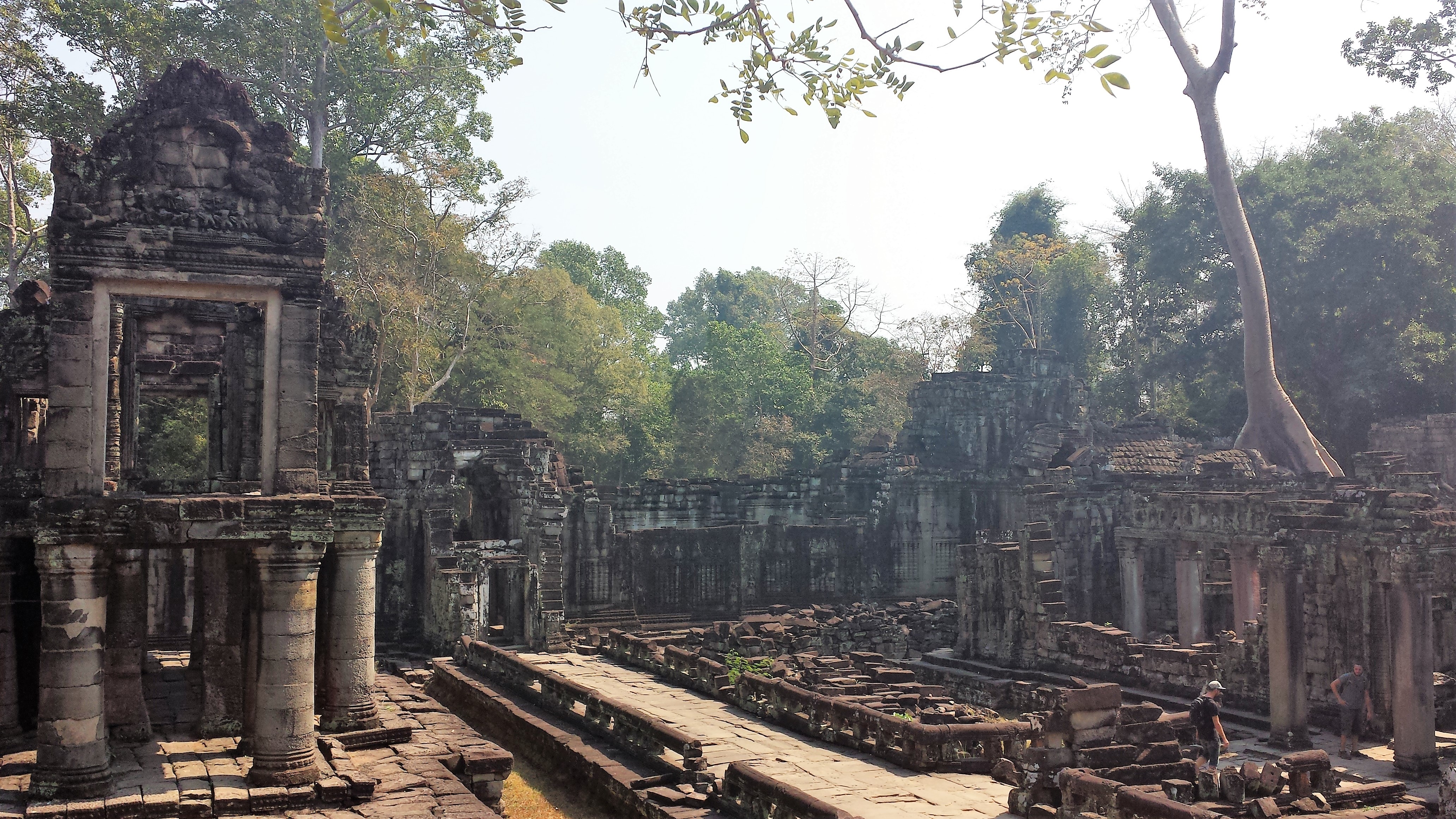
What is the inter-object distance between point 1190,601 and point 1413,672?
7313 mm

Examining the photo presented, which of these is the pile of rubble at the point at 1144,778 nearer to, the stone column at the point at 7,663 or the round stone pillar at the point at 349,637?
the round stone pillar at the point at 349,637

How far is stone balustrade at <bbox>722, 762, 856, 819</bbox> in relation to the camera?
10281 millimetres

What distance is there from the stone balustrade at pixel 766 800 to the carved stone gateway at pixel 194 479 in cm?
394

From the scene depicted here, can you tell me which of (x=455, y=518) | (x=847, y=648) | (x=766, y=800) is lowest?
(x=847, y=648)

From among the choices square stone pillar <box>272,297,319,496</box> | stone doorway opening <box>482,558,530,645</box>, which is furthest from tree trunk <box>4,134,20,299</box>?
square stone pillar <box>272,297,319,496</box>

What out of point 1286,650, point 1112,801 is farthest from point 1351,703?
point 1112,801

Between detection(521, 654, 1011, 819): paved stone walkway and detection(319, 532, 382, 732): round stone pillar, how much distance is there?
156 inches

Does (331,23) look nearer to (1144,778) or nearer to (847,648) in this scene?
(1144,778)

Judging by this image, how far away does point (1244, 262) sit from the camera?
27438mm

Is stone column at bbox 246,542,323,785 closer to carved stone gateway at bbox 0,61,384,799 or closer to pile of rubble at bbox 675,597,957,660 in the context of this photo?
carved stone gateway at bbox 0,61,384,799

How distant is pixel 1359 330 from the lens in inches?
1278

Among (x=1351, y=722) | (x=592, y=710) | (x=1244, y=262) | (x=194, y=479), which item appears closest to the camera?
(x=194, y=479)

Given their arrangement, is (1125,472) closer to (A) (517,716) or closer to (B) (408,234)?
(A) (517,716)

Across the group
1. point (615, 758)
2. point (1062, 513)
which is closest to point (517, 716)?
point (615, 758)
